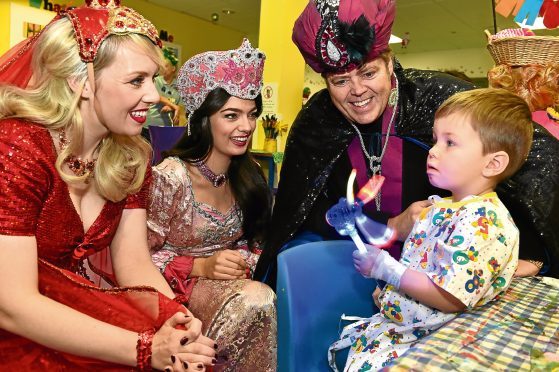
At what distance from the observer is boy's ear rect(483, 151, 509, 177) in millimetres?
1370

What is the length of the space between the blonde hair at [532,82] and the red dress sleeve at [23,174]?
195 centimetres

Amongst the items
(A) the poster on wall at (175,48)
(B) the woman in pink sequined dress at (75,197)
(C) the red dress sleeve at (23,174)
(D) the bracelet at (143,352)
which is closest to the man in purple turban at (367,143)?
(B) the woman in pink sequined dress at (75,197)

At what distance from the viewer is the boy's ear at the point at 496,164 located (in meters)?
1.37

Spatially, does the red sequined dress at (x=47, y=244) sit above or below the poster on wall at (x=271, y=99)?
below

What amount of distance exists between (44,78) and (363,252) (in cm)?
104

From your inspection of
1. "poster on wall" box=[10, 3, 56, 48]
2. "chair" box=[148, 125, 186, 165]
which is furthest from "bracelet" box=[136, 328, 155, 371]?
"poster on wall" box=[10, 3, 56, 48]

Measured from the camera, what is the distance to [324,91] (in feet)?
7.20

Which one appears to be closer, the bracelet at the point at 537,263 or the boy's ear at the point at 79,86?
the boy's ear at the point at 79,86

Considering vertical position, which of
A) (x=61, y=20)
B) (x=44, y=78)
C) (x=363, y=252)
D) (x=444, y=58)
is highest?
(x=444, y=58)

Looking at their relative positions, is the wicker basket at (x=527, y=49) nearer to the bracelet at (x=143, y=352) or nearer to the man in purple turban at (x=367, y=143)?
the man in purple turban at (x=367, y=143)

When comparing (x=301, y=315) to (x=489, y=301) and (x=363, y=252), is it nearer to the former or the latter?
(x=363, y=252)

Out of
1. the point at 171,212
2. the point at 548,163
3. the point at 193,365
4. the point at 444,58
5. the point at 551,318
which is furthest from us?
the point at 444,58

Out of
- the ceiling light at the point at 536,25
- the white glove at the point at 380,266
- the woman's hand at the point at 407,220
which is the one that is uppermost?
the ceiling light at the point at 536,25

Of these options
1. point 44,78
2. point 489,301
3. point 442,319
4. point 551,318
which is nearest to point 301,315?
point 442,319
